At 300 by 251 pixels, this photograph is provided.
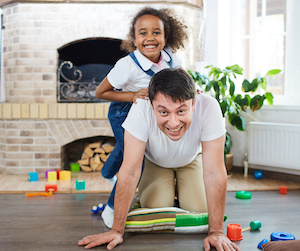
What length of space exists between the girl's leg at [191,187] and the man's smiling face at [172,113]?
0.43 m

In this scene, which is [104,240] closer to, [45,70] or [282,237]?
[282,237]

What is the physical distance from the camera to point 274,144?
8.97 ft

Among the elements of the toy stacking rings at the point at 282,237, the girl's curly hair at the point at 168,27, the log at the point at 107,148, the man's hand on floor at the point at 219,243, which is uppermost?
the girl's curly hair at the point at 168,27

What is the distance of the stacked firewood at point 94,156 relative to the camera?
3.18 m

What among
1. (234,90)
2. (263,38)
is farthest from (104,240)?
(263,38)

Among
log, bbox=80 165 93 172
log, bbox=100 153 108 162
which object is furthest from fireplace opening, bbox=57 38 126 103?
log, bbox=80 165 93 172

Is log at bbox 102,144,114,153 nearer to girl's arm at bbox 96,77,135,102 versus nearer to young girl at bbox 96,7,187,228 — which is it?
young girl at bbox 96,7,187,228

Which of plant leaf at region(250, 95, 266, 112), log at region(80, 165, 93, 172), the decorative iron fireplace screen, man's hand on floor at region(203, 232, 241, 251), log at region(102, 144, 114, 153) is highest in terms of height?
the decorative iron fireplace screen

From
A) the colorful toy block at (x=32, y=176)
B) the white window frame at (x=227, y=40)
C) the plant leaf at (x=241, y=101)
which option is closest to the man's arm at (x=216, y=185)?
the plant leaf at (x=241, y=101)

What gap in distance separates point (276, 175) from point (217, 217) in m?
1.64

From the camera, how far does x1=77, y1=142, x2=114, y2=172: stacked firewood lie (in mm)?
3184

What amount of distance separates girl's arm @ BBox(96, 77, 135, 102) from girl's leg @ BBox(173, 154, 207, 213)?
494 millimetres

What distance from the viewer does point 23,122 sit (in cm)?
299

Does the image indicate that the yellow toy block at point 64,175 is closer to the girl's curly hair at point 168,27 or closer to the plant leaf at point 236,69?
the girl's curly hair at point 168,27
